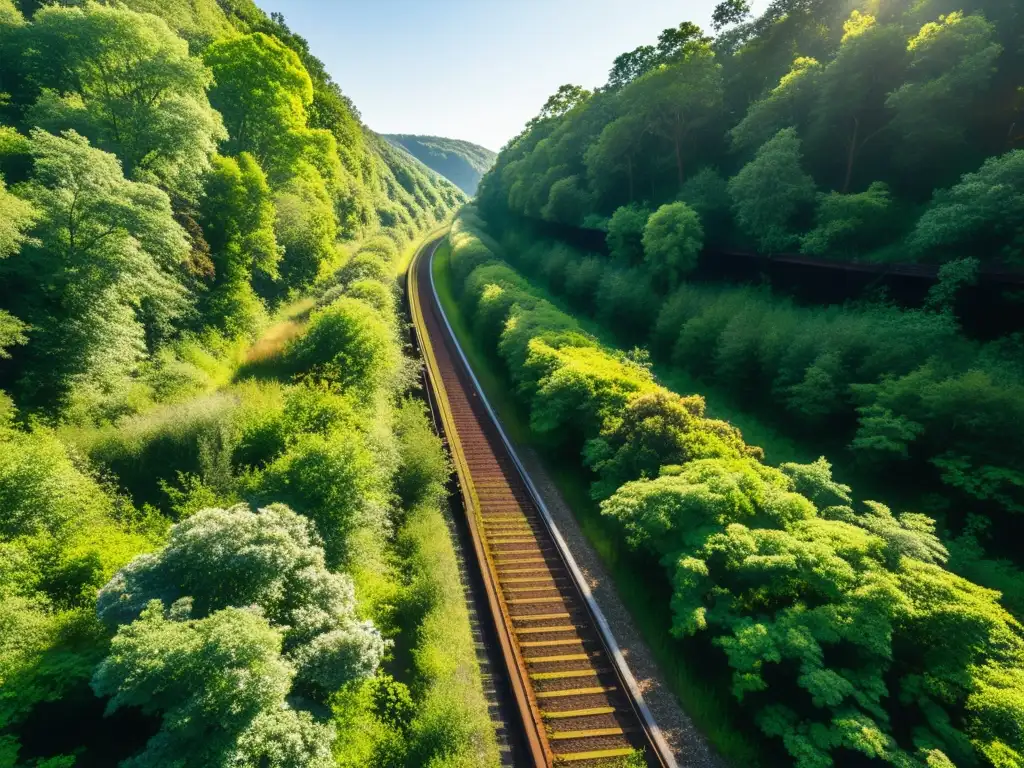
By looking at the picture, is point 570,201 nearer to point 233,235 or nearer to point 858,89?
point 858,89

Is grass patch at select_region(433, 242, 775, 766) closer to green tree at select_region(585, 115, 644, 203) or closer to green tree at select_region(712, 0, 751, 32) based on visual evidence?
green tree at select_region(585, 115, 644, 203)

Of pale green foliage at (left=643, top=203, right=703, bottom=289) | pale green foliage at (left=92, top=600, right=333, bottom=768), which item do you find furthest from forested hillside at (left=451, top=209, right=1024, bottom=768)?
pale green foliage at (left=643, top=203, right=703, bottom=289)

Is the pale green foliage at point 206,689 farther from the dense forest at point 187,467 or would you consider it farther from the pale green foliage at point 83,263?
the pale green foliage at point 83,263

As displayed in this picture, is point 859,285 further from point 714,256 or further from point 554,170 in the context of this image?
point 554,170

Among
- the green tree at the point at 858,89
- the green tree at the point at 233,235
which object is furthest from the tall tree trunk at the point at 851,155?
the green tree at the point at 233,235

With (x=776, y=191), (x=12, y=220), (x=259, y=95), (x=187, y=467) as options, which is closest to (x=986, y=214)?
(x=776, y=191)

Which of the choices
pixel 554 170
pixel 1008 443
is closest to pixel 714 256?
pixel 1008 443
